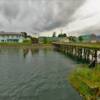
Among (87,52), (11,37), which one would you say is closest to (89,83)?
(87,52)

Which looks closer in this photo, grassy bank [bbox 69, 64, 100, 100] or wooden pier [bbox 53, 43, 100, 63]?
grassy bank [bbox 69, 64, 100, 100]

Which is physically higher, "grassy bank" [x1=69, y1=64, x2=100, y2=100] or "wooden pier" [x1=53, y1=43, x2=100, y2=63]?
"grassy bank" [x1=69, y1=64, x2=100, y2=100]

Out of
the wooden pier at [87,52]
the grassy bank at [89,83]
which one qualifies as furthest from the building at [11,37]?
the grassy bank at [89,83]

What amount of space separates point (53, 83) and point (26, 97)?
21.7ft

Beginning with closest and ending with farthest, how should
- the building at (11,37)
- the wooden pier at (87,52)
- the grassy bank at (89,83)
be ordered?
the grassy bank at (89,83), the wooden pier at (87,52), the building at (11,37)

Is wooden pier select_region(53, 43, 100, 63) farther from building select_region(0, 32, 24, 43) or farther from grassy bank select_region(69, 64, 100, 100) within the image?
building select_region(0, 32, 24, 43)

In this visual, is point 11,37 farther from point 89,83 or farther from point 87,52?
point 89,83

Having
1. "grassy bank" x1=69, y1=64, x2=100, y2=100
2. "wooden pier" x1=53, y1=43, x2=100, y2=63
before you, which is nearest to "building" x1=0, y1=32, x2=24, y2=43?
"wooden pier" x1=53, y1=43, x2=100, y2=63

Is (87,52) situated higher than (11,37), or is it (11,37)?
(11,37)

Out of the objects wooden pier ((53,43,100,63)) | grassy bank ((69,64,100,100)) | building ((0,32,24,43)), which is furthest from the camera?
building ((0,32,24,43))

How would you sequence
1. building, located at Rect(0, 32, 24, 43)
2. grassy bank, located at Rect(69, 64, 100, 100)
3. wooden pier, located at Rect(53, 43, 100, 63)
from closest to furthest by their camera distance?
grassy bank, located at Rect(69, 64, 100, 100) → wooden pier, located at Rect(53, 43, 100, 63) → building, located at Rect(0, 32, 24, 43)

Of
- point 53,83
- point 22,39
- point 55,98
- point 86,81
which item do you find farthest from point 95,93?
point 22,39

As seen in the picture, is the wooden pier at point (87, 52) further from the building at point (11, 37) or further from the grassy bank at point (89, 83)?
the building at point (11, 37)

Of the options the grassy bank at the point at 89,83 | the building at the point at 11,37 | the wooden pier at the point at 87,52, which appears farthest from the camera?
the building at the point at 11,37
